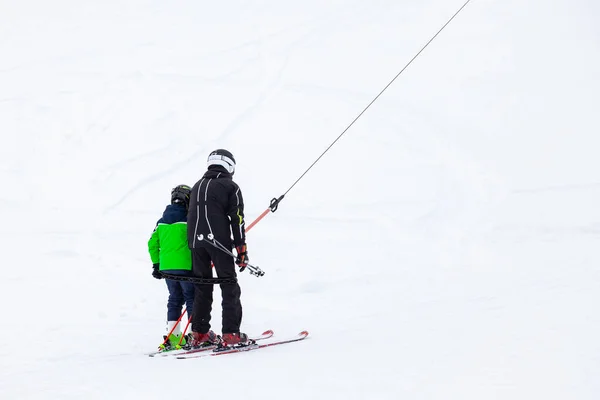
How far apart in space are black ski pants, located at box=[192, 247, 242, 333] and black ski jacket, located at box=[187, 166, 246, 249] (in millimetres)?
131

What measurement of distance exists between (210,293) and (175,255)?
0.55 m

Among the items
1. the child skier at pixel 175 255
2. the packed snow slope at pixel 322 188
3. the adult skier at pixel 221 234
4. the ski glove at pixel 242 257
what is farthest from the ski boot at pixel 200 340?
the ski glove at pixel 242 257

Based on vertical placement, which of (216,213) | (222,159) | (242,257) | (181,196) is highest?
(222,159)

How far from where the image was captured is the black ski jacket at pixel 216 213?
Answer: 21.0 ft

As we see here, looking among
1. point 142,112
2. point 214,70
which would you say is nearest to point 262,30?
point 214,70

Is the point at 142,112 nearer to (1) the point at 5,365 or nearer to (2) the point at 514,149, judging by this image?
(2) the point at 514,149

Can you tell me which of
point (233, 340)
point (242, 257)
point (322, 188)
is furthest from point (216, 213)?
point (322, 188)

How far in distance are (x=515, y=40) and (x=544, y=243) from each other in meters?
8.84

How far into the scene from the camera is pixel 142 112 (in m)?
16.6

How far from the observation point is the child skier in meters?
6.75

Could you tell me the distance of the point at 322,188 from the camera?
13094 millimetres

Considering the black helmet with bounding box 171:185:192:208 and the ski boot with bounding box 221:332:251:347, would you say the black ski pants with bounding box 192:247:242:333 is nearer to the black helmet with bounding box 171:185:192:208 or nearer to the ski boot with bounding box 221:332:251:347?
the ski boot with bounding box 221:332:251:347

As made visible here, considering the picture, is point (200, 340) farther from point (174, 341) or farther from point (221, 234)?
point (221, 234)

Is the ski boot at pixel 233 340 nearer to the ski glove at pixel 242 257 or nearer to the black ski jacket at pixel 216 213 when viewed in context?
the ski glove at pixel 242 257
